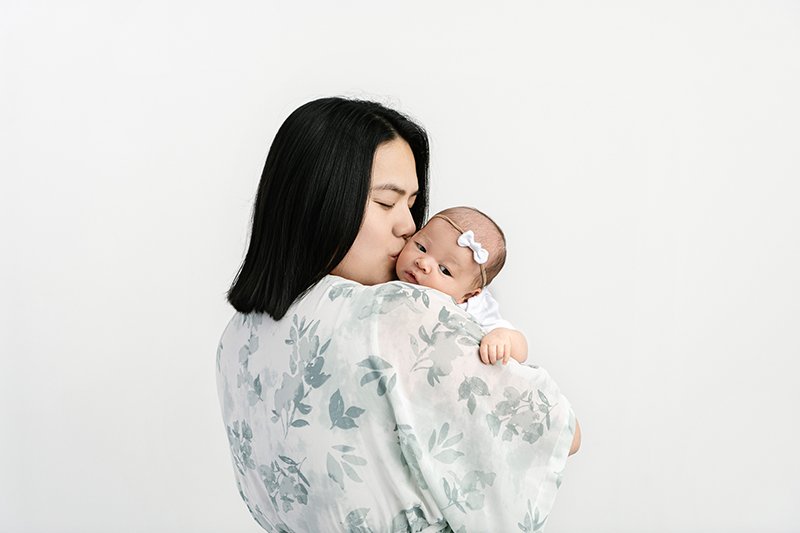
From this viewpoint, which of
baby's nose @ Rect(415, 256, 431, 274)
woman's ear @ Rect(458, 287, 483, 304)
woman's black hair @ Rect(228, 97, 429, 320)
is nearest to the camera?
woman's black hair @ Rect(228, 97, 429, 320)

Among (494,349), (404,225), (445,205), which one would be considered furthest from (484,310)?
(445,205)

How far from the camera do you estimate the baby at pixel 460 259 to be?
165cm

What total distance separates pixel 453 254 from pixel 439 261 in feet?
0.09

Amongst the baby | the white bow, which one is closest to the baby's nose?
the baby

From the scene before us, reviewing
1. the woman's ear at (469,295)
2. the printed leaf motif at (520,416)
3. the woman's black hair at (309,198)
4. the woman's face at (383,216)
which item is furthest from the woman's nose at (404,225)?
the printed leaf motif at (520,416)

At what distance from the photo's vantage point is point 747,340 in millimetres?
3914

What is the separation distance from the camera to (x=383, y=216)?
155 cm

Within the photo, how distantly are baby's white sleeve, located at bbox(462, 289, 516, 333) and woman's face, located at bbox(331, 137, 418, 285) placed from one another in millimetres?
211

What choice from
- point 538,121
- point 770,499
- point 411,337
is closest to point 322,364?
point 411,337

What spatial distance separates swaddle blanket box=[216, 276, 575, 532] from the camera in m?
1.39

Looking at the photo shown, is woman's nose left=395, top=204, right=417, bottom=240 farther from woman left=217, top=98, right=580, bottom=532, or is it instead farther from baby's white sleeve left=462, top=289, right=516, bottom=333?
baby's white sleeve left=462, top=289, right=516, bottom=333

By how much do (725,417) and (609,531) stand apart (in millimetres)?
635

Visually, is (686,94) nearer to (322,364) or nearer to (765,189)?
(765,189)

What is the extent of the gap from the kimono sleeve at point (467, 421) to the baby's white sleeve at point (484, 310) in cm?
28
